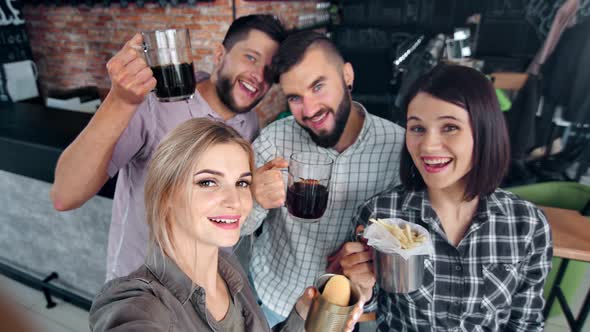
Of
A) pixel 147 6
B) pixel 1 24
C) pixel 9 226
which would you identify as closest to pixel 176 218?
pixel 9 226

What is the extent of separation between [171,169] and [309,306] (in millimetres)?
542

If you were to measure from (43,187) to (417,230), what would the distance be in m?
2.33

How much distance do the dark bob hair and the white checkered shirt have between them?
35cm

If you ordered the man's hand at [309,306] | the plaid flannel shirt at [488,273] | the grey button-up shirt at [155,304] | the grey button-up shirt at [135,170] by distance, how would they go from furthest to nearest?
the grey button-up shirt at [135,170], the plaid flannel shirt at [488,273], the man's hand at [309,306], the grey button-up shirt at [155,304]

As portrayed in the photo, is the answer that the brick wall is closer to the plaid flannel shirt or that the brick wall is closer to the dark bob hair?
the dark bob hair

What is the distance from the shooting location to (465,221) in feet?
4.28

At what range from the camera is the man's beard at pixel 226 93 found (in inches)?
61.6

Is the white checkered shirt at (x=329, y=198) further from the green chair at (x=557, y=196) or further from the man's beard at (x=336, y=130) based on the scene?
the green chair at (x=557, y=196)

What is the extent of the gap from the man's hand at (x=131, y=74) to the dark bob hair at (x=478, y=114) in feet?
2.77

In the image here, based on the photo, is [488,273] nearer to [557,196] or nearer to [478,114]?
[478,114]

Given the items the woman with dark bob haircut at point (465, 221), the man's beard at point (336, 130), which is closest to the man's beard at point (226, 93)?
the man's beard at point (336, 130)

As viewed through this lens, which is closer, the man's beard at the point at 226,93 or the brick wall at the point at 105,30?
the man's beard at the point at 226,93

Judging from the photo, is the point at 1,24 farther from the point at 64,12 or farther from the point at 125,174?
the point at 125,174

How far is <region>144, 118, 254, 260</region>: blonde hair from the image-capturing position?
95 centimetres
